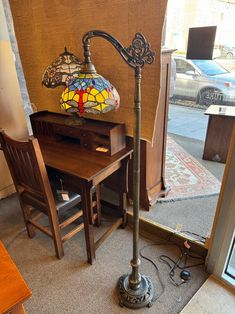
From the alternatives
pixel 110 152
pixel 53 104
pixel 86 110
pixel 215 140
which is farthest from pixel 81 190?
pixel 215 140

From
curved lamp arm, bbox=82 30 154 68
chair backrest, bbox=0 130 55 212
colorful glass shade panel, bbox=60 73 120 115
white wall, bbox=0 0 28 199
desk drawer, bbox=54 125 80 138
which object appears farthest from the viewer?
white wall, bbox=0 0 28 199

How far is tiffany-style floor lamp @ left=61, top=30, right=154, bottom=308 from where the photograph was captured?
0.92 m

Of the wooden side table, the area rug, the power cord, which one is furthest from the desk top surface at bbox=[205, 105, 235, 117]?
the wooden side table

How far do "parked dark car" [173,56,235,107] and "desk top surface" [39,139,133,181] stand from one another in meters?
1.45

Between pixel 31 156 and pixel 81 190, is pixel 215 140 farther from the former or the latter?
pixel 31 156

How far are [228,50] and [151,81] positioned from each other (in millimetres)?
896

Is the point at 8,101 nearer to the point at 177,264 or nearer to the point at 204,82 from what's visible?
the point at 177,264

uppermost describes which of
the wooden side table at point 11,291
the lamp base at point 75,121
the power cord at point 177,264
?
the lamp base at point 75,121

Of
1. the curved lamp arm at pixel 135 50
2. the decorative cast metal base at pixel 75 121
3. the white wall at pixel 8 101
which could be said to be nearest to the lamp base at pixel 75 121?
the decorative cast metal base at pixel 75 121

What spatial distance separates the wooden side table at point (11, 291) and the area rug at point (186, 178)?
1485mm

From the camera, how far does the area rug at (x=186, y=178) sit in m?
2.24

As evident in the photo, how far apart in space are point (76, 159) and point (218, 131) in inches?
76.3

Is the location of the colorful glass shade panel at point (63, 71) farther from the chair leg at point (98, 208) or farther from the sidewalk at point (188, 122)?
the sidewalk at point (188, 122)

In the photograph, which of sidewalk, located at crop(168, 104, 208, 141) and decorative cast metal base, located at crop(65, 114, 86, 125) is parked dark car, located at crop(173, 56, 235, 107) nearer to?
sidewalk, located at crop(168, 104, 208, 141)
